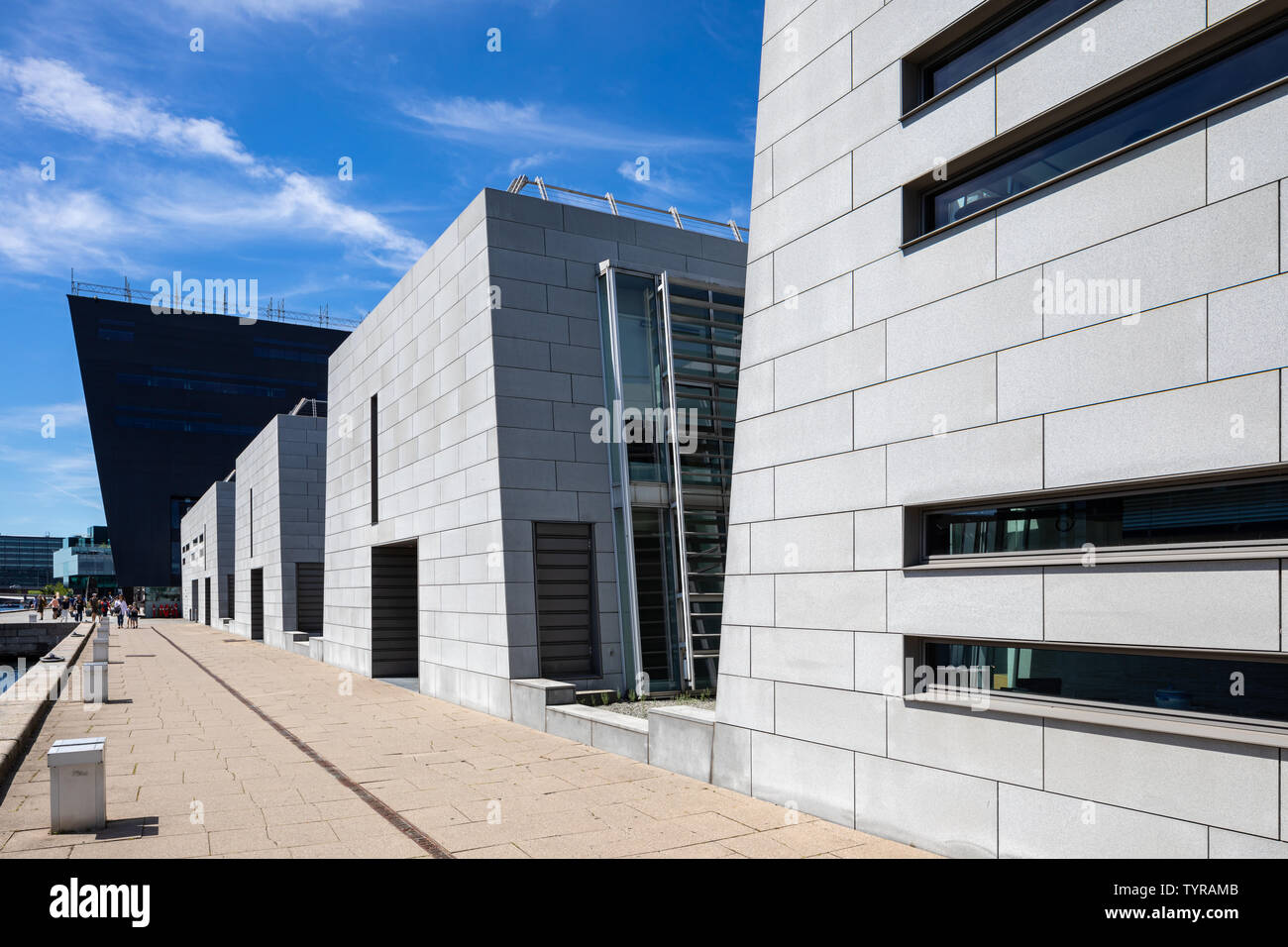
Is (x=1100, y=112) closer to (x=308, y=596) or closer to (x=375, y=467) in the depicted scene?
(x=375, y=467)

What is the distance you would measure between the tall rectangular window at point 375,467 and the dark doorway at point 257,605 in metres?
18.6

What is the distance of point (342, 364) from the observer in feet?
78.3

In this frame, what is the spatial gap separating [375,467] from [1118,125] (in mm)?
17534

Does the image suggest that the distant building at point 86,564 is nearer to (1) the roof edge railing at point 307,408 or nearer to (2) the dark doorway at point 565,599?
(1) the roof edge railing at point 307,408

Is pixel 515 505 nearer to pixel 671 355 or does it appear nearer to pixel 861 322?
pixel 671 355

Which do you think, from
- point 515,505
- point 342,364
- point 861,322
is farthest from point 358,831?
point 342,364

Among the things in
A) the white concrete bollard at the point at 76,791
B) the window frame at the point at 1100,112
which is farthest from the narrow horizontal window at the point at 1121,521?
the white concrete bollard at the point at 76,791

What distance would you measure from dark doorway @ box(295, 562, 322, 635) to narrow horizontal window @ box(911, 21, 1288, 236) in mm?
28618

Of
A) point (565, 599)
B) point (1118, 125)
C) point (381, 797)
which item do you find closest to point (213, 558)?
point (565, 599)

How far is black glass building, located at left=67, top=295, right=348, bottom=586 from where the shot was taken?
91.8m

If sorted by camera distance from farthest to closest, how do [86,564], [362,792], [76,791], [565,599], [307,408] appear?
[86,564], [307,408], [565,599], [362,792], [76,791]

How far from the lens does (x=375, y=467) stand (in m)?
20.9

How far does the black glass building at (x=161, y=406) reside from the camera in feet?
301
